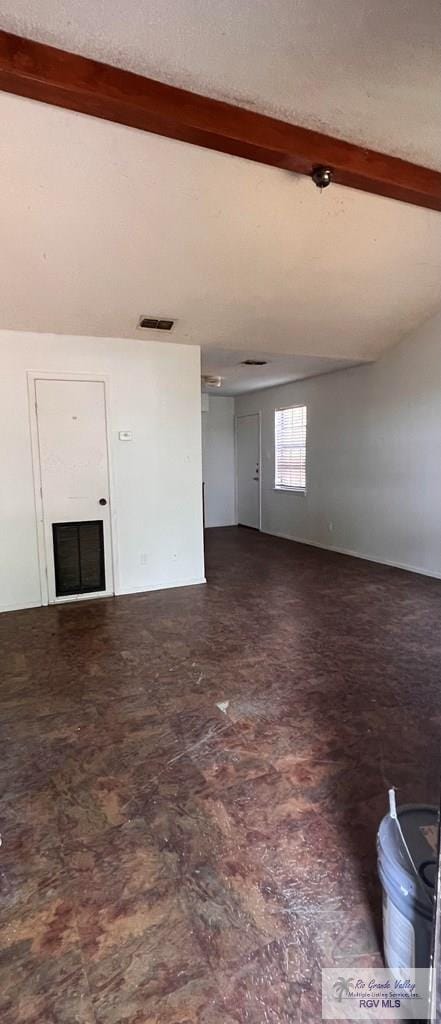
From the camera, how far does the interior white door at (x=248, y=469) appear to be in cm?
857

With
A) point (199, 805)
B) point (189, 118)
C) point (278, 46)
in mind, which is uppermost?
point (278, 46)

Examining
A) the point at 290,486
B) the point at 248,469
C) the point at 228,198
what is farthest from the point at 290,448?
the point at 228,198

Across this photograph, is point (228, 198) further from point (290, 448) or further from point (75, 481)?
point (290, 448)

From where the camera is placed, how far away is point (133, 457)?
16.1ft

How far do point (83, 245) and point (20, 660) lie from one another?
2.91m

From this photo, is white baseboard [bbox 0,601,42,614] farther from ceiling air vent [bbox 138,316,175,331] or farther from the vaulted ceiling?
ceiling air vent [bbox 138,316,175,331]

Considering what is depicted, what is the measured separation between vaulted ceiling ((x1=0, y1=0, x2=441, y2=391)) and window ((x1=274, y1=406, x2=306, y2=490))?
7.17 feet

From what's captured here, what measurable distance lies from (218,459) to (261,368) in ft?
9.13

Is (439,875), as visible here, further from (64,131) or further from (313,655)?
(64,131)

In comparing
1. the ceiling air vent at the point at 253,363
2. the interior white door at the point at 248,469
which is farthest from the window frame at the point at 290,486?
the ceiling air vent at the point at 253,363

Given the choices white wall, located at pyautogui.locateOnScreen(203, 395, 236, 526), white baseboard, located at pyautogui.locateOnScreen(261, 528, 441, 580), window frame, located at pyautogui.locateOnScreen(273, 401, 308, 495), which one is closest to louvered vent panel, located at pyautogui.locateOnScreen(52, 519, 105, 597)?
white baseboard, located at pyautogui.locateOnScreen(261, 528, 441, 580)

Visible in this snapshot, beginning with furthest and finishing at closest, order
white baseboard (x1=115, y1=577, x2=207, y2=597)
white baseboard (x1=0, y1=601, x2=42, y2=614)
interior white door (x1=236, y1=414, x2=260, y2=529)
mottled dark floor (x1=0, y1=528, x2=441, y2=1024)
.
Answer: interior white door (x1=236, y1=414, x2=260, y2=529) < white baseboard (x1=115, y1=577, x2=207, y2=597) < white baseboard (x1=0, y1=601, x2=42, y2=614) < mottled dark floor (x1=0, y1=528, x2=441, y2=1024)

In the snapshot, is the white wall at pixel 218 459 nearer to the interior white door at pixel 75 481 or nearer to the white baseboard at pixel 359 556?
the white baseboard at pixel 359 556

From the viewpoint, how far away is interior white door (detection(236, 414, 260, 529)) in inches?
337
